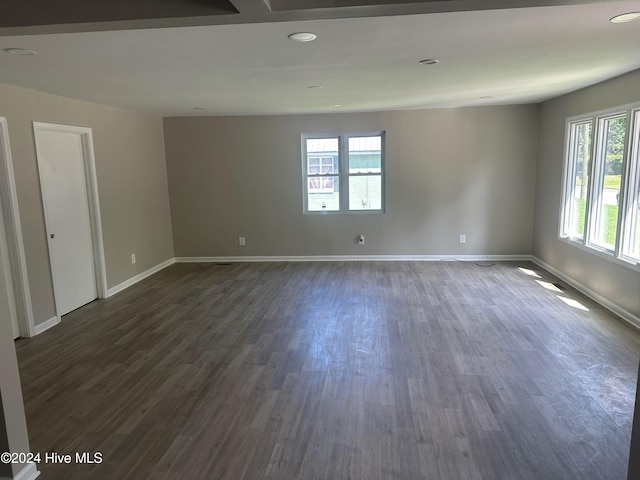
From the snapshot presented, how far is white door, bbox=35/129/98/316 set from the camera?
418 centimetres

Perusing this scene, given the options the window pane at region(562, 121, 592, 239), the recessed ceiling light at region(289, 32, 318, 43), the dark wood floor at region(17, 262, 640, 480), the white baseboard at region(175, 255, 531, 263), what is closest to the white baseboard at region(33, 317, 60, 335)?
the dark wood floor at region(17, 262, 640, 480)

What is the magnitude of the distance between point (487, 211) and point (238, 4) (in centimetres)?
564

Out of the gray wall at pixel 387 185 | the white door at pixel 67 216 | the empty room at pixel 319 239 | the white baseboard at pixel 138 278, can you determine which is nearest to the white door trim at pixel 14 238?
the empty room at pixel 319 239

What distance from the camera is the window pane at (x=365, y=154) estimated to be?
256 inches

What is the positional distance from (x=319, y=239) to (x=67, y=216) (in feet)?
11.8

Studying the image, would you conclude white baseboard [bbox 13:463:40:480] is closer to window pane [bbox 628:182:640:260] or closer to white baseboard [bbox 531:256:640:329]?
white baseboard [bbox 531:256:640:329]

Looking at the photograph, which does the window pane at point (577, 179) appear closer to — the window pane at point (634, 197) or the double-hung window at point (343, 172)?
the window pane at point (634, 197)

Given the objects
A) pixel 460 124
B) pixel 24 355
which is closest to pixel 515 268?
pixel 460 124

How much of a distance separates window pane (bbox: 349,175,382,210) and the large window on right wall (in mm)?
2607

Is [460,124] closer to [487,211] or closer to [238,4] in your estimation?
[487,211]

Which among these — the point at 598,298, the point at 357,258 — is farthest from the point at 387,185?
the point at 598,298

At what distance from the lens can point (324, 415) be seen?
8.50ft

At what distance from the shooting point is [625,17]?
2.25 metres

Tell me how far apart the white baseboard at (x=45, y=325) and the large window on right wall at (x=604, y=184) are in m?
5.84
